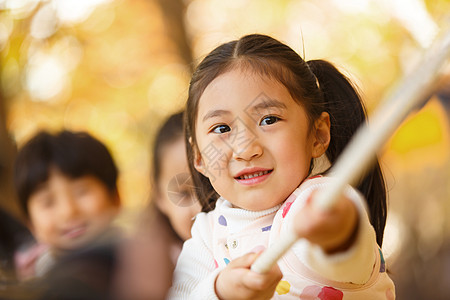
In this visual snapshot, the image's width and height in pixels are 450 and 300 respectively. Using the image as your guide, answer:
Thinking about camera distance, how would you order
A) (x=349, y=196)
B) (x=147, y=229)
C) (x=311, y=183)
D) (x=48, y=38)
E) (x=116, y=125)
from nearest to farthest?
(x=349, y=196) → (x=311, y=183) → (x=147, y=229) → (x=48, y=38) → (x=116, y=125)

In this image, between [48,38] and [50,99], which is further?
[50,99]

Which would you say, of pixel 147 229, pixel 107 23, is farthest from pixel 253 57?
pixel 107 23

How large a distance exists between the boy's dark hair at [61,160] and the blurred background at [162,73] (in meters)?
0.67

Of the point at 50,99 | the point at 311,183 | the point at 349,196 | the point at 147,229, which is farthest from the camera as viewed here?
the point at 50,99

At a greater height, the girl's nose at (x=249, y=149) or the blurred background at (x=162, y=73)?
the girl's nose at (x=249, y=149)

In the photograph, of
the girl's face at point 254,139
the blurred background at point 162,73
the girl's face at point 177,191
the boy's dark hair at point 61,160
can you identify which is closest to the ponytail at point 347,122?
the girl's face at point 254,139

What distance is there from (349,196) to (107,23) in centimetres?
276

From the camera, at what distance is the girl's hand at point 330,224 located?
16.0 inches

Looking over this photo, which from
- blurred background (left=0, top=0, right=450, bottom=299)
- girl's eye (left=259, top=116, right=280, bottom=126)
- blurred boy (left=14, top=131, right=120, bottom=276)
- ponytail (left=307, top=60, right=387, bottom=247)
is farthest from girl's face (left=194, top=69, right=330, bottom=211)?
blurred background (left=0, top=0, right=450, bottom=299)

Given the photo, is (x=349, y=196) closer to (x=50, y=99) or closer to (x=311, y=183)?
(x=311, y=183)

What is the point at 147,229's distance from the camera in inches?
36.7

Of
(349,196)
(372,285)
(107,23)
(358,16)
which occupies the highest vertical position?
(349,196)

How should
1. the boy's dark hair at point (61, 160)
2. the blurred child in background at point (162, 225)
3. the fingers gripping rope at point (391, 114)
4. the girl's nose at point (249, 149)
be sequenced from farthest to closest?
the boy's dark hair at point (61, 160) < the blurred child in background at point (162, 225) < the girl's nose at point (249, 149) < the fingers gripping rope at point (391, 114)

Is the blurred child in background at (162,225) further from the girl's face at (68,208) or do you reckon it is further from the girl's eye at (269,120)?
the girl's eye at (269,120)
